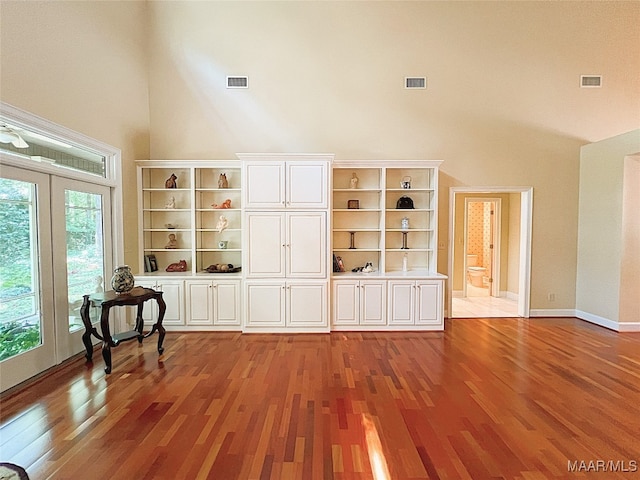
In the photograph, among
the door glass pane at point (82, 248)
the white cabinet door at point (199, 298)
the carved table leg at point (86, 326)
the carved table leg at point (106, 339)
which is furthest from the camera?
the white cabinet door at point (199, 298)

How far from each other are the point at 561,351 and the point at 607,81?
455 cm

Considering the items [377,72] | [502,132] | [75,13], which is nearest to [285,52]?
[377,72]

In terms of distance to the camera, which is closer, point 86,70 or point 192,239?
point 86,70

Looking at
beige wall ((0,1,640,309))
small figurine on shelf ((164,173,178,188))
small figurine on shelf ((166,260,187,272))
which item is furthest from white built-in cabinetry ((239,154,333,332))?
small figurine on shelf ((164,173,178,188))

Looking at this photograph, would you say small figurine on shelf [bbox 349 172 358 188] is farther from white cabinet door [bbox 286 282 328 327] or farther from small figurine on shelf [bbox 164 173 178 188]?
small figurine on shelf [bbox 164 173 178 188]

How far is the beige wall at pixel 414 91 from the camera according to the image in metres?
5.24

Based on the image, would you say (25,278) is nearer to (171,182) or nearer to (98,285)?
(98,285)

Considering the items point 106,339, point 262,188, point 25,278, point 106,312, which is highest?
point 262,188

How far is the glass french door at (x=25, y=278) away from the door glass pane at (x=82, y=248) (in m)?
0.33

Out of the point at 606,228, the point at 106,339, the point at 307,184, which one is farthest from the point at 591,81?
the point at 106,339

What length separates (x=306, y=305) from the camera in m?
4.71

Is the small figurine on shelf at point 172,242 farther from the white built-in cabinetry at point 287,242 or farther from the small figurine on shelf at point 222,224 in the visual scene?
the small figurine on shelf at point 222,224

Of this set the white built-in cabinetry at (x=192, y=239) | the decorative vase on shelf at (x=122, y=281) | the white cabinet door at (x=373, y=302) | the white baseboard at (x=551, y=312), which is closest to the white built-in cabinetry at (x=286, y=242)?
the white built-in cabinetry at (x=192, y=239)

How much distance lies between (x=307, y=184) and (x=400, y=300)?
2.15 metres
